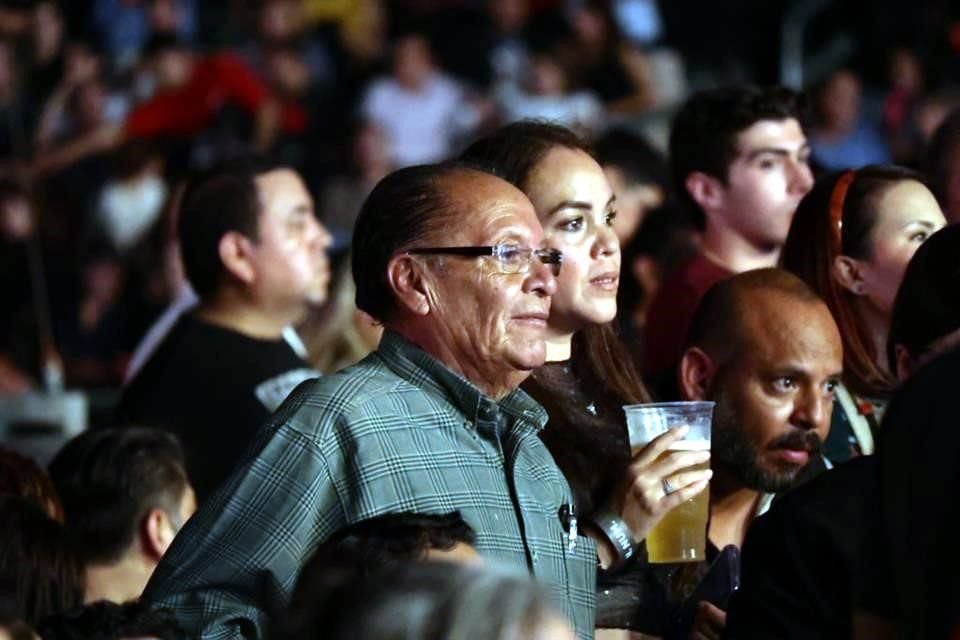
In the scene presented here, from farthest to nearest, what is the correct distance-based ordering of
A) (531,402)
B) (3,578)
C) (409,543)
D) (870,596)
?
1. (3,578)
2. (531,402)
3. (409,543)
4. (870,596)

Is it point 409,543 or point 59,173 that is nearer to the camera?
point 409,543

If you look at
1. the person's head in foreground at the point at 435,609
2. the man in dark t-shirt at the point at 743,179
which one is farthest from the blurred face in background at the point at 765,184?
the person's head in foreground at the point at 435,609

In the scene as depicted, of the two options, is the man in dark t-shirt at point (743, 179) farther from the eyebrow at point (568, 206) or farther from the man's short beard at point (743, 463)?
the eyebrow at point (568, 206)

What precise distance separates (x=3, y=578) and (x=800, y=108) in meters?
2.99

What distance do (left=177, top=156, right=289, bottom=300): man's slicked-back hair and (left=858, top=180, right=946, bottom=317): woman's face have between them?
6.49ft

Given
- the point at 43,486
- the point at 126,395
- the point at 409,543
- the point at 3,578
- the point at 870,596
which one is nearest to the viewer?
the point at 870,596

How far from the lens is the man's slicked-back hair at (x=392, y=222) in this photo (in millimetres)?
3965

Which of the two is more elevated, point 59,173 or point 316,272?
point 316,272

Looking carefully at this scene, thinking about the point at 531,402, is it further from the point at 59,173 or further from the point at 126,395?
the point at 59,173

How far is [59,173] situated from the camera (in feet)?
46.0

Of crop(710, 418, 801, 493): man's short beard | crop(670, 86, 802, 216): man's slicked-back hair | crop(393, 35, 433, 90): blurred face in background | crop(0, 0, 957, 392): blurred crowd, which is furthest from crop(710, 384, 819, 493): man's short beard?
crop(393, 35, 433, 90): blurred face in background

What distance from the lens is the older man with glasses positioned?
364cm

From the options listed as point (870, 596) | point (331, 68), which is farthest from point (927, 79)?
point (870, 596)

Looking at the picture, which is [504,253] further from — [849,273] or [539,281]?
[849,273]
